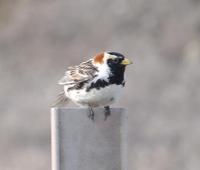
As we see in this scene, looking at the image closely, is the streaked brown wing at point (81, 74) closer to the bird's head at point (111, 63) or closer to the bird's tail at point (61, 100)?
the bird's head at point (111, 63)

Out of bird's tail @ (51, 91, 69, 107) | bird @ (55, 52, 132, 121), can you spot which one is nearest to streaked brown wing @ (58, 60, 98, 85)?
bird @ (55, 52, 132, 121)

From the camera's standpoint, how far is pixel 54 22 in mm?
17312

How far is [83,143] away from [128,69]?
8.68m

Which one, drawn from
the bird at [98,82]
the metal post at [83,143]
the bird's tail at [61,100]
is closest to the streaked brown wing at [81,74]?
the bird at [98,82]

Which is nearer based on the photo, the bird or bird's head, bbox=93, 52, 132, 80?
the bird

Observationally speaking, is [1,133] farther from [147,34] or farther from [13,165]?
[147,34]

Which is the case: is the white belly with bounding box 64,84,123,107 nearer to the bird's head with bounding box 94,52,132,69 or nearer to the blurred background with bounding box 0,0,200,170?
the bird's head with bounding box 94,52,132,69

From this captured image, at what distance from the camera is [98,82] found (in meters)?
7.36

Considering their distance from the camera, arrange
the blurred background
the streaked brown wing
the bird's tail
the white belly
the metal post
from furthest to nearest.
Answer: the blurred background → the bird's tail → the streaked brown wing → the white belly → the metal post

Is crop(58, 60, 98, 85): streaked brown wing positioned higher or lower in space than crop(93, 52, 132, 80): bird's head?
→ lower

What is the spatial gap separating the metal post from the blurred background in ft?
17.8

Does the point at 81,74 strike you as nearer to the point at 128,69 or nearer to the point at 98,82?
the point at 98,82

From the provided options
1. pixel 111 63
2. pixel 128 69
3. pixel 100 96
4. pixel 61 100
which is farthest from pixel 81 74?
pixel 128 69

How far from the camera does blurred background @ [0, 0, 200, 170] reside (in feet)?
40.6
